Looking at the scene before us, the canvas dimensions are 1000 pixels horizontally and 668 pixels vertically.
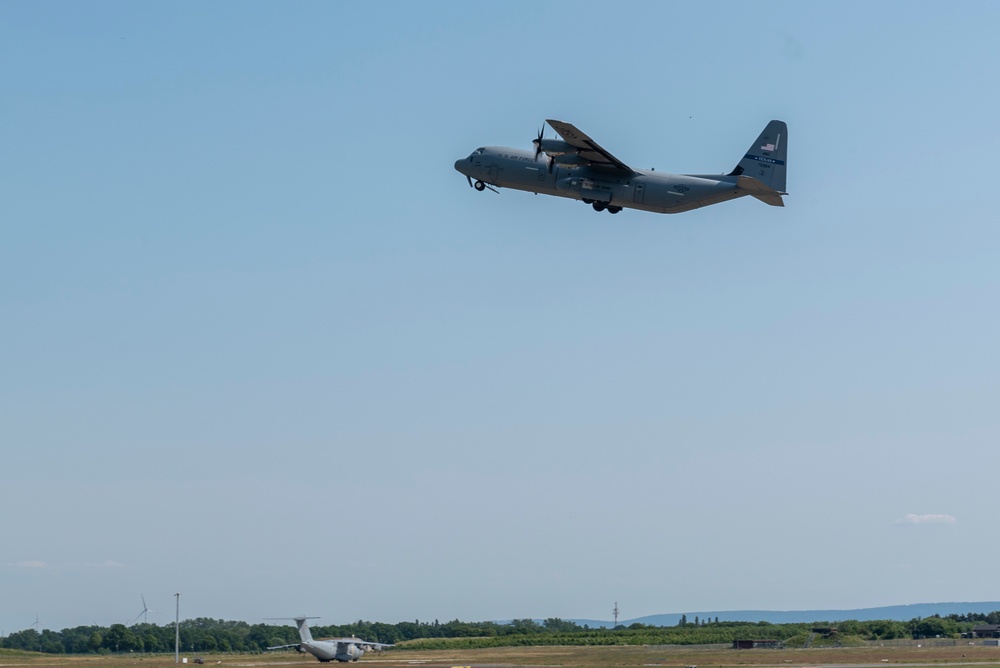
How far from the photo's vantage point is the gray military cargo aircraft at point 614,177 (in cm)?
6831

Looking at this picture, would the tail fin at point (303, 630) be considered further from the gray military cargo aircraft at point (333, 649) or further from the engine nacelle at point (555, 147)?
the engine nacelle at point (555, 147)

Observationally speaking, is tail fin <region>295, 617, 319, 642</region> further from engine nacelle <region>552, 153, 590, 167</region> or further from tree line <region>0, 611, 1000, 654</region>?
engine nacelle <region>552, 153, 590, 167</region>

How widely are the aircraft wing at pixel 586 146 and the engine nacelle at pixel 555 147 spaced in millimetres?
347

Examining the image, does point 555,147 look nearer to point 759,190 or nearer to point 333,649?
point 759,190

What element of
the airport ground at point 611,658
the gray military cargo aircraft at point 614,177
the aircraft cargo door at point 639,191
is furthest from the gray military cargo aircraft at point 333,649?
the aircraft cargo door at point 639,191

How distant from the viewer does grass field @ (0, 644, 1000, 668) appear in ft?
265

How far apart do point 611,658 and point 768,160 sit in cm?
3890

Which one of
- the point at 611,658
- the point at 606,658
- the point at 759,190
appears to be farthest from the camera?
the point at 606,658

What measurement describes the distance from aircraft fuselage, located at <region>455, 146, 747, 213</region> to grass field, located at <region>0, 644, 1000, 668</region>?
30.3 m

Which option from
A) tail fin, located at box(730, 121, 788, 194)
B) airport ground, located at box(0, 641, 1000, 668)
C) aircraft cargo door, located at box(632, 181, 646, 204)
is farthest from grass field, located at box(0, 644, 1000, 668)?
tail fin, located at box(730, 121, 788, 194)

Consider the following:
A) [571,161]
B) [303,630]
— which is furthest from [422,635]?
[571,161]

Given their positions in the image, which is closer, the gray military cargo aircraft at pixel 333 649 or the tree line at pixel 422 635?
the gray military cargo aircraft at pixel 333 649

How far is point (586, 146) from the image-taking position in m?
68.6

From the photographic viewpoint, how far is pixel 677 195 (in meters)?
68.2
